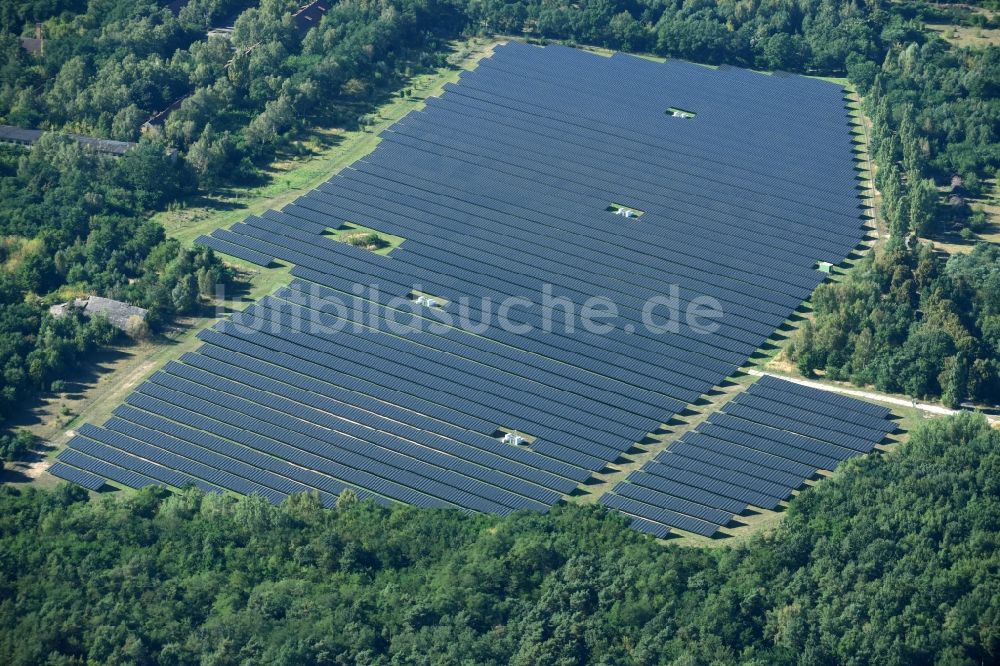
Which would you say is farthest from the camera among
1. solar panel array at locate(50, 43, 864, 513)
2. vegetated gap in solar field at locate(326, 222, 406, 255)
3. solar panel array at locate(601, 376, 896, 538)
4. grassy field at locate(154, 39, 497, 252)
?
grassy field at locate(154, 39, 497, 252)

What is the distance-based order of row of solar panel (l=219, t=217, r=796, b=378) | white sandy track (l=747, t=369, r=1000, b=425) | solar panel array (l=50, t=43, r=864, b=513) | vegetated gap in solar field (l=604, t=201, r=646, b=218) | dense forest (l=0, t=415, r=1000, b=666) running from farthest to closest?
1. vegetated gap in solar field (l=604, t=201, r=646, b=218)
2. row of solar panel (l=219, t=217, r=796, b=378)
3. white sandy track (l=747, t=369, r=1000, b=425)
4. solar panel array (l=50, t=43, r=864, b=513)
5. dense forest (l=0, t=415, r=1000, b=666)

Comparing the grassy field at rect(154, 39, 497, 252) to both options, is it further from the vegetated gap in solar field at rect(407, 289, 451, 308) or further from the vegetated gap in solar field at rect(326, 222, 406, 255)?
the vegetated gap in solar field at rect(407, 289, 451, 308)

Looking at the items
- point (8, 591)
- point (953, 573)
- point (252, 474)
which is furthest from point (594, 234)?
point (8, 591)

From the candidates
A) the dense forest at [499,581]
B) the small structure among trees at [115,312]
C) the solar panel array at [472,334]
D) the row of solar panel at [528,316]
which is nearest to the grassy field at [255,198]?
the solar panel array at [472,334]

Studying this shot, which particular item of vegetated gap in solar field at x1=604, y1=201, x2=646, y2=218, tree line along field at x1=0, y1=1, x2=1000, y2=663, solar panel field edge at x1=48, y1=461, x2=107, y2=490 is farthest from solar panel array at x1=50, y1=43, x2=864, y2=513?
tree line along field at x1=0, y1=1, x2=1000, y2=663

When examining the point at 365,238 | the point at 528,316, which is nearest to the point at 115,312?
the point at 365,238

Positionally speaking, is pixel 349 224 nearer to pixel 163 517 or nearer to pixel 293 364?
pixel 293 364
